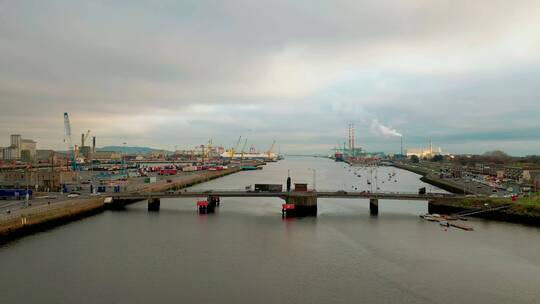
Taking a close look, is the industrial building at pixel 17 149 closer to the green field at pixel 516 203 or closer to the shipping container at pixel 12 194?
the shipping container at pixel 12 194

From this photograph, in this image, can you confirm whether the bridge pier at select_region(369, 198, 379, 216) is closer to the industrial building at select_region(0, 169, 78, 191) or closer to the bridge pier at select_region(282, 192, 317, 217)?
the bridge pier at select_region(282, 192, 317, 217)

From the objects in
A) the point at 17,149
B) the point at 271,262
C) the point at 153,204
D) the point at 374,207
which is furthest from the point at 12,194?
the point at 17,149

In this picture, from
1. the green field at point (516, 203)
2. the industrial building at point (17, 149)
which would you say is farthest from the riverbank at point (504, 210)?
the industrial building at point (17, 149)

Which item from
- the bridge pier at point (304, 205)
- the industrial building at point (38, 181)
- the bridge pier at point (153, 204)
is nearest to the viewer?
the bridge pier at point (304, 205)

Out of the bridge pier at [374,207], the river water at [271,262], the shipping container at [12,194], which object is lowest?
the river water at [271,262]

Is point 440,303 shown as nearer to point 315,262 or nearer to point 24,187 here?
point 315,262

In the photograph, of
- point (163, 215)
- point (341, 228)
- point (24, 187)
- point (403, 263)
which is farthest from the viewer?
point (24, 187)

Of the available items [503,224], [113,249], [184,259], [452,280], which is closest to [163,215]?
[113,249]

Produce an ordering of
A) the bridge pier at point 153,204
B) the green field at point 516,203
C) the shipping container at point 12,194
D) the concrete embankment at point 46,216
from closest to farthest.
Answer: the concrete embankment at point 46,216 → the green field at point 516,203 → the bridge pier at point 153,204 → the shipping container at point 12,194

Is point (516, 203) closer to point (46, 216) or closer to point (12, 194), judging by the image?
point (46, 216)
